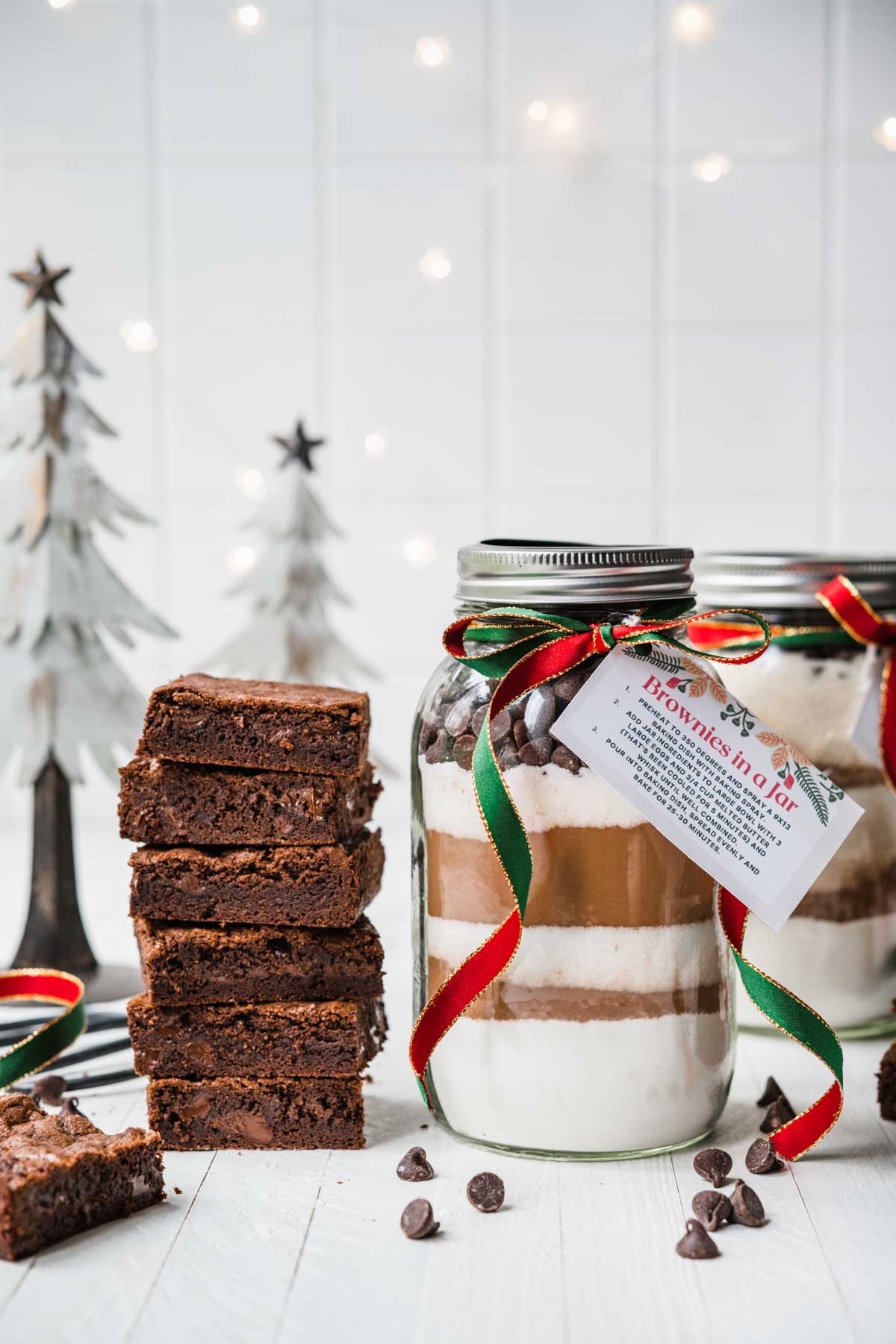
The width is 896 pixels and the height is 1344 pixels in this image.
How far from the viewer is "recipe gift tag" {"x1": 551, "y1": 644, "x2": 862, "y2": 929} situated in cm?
98

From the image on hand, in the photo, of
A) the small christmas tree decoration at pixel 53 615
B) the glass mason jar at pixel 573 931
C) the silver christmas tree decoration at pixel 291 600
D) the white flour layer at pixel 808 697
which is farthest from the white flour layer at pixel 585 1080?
the silver christmas tree decoration at pixel 291 600

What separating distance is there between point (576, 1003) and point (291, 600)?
3.35 ft

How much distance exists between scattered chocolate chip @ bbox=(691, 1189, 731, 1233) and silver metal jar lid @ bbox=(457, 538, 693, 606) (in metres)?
0.44

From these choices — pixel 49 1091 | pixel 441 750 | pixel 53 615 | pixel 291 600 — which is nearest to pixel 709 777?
pixel 441 750

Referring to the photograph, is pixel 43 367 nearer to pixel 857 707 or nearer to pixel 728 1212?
pixel 857 707

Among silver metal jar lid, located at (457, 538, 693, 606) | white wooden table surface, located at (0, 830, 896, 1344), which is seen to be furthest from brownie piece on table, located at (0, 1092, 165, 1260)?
silver metal jar lid, located at (457, 538, 693, 606)

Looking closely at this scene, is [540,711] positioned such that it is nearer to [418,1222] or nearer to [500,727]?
[500,727]

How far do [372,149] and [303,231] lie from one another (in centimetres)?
18

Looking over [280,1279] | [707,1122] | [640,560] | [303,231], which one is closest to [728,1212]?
[707,1122]

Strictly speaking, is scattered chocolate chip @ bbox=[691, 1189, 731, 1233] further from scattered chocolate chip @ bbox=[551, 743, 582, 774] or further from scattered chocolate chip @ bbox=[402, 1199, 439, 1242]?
scattered chocolate chip @ bbox=[551, 743, 582, 774]

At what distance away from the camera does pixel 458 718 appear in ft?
3.41

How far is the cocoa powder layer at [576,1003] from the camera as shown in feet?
3.27

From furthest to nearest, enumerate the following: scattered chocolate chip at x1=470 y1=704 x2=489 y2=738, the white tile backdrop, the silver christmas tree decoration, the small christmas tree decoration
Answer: the white tile backdrop < the silver christmas tree decoration < the small christmas tree decoration < scattered chocolate chip at x1=470 y1=704 x2=489 y2=738

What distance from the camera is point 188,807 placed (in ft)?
3.45
